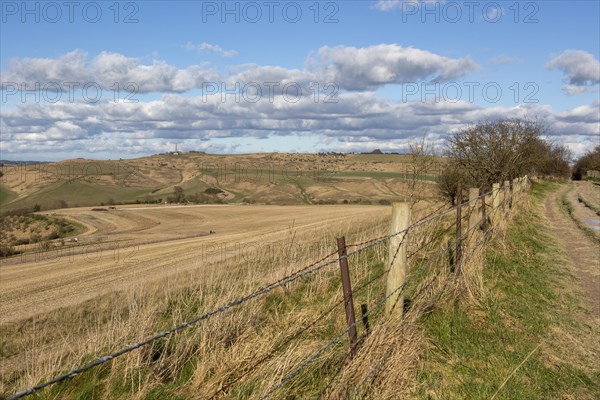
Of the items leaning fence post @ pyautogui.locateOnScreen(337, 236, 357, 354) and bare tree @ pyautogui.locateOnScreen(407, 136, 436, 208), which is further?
bare tree @ pyautogui.locateOnScreen(407, 136, 436, 208)

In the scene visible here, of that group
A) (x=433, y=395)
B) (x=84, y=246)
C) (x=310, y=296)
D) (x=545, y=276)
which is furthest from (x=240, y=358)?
(x=84, y=246)

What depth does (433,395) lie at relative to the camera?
17.6ft

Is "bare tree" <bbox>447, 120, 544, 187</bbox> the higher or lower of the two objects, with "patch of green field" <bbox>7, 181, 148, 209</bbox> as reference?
higher

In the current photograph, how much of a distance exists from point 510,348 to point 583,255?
28.6ft

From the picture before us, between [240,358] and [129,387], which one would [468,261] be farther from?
[129,387]

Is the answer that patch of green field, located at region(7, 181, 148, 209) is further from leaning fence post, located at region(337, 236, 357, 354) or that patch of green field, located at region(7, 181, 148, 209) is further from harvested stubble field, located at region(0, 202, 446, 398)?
leaning fence post, located at region(337, 236, 357, 354)

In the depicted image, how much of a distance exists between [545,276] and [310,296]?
4960 mm

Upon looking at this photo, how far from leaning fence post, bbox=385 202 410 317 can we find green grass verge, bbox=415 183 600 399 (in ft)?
2.57

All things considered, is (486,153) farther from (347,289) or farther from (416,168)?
(347,289)

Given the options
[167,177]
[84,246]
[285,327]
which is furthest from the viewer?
[167,177]

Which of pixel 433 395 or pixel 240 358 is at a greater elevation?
pixel 240 358

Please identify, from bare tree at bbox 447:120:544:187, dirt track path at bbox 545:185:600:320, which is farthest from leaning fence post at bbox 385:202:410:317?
bare tree at bbox 447:120:544:187

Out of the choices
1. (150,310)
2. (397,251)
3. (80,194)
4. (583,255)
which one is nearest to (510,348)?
(397,251)

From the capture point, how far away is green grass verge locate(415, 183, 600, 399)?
5609mm
